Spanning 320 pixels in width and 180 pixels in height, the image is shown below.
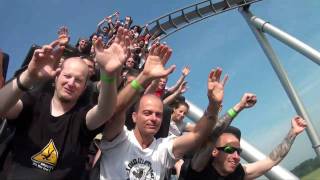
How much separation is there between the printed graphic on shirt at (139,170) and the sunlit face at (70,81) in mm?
701

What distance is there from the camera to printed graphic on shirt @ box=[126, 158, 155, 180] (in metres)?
2.92

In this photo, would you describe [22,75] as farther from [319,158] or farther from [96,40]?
[319,158]

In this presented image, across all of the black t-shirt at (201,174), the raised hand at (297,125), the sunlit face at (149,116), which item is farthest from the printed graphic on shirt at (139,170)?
the raised hand at (297,125)

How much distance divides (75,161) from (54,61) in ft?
2.51

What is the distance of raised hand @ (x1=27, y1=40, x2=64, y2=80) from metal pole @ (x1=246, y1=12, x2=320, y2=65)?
7.49 metres

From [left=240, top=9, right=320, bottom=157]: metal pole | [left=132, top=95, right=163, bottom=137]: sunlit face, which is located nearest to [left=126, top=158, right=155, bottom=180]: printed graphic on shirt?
[left=132, top=95, right=163, bottom=137]: sunlit face

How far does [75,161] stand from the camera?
2.74 metres

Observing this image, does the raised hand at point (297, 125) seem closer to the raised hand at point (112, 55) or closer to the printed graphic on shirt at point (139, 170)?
the printed graphic on shirt at point (139, 170)

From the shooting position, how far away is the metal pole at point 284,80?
8434mm

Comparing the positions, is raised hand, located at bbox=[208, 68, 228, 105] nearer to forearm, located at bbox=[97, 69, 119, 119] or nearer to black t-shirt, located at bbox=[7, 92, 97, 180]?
forearm, located at bbox=[97, 69, 119, 119]

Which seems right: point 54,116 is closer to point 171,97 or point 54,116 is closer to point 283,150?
point 171,97

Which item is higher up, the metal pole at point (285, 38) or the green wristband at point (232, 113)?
the metal pole at point (285, 38)

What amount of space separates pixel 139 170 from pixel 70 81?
90 centimetres

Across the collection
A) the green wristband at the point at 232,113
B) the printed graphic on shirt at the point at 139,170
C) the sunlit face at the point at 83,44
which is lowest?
the printed graphic on shirt at the point at 139,170
